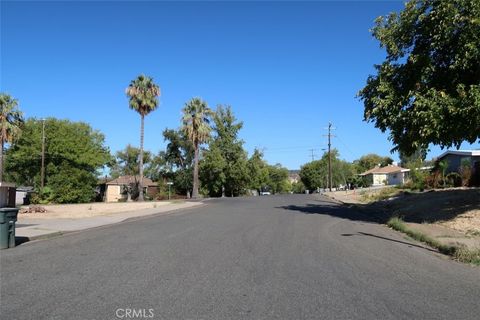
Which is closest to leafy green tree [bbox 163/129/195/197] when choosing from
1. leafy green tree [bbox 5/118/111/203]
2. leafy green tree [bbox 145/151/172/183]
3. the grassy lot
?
leafy green tree [bbox 145/151/172/183]

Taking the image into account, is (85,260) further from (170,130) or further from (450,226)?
(170,130)

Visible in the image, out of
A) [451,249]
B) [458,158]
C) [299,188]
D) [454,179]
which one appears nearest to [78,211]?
[451,249]

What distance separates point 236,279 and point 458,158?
123ft

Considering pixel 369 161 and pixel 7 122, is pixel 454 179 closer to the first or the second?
pixel 7 122

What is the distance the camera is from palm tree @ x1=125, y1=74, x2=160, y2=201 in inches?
2062

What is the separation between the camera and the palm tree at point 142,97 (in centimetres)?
5238

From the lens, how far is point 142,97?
171ft

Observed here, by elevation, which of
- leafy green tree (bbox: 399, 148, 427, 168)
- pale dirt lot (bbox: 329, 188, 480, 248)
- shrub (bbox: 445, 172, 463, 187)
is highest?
leafy green tree (bbox: 399, 148, 427, 168)

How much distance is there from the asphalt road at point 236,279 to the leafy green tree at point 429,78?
5.74m

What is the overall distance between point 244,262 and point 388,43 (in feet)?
47.9

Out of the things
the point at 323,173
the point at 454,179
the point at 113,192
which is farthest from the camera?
the point at 323,173

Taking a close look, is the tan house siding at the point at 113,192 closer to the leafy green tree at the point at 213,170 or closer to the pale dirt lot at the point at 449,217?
the leafy green tree at the point at 213,170

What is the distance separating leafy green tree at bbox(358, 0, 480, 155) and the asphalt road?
5.74m

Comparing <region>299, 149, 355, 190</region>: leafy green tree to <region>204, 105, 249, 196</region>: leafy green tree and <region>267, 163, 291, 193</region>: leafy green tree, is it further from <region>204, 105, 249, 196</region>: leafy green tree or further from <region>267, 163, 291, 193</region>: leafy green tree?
<region>204, 105, 249, 196</region>: leafy green tree
